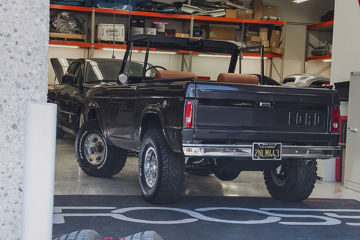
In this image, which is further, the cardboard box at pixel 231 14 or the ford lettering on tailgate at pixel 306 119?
the cardboard box at pixel 231 14

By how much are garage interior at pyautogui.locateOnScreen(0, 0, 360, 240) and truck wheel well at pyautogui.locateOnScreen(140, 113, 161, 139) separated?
0.78 m

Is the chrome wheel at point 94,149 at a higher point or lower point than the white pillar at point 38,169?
lower

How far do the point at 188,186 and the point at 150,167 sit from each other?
1385 mm

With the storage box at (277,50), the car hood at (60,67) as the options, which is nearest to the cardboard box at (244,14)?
the storage box at (277,50)

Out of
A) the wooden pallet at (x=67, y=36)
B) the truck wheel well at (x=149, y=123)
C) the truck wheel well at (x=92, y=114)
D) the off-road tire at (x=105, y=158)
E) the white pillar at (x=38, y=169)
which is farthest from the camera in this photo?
the wooden pallet at (x=67, y=36)

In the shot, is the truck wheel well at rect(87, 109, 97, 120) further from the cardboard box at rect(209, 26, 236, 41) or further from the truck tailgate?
the cardboard box at rect(209, 26, 236, 41)

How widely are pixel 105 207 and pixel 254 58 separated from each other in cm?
1323

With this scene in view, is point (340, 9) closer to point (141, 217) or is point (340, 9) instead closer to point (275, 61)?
point (141, 217)

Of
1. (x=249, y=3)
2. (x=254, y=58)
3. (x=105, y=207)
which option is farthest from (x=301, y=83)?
(x=105, y=207)

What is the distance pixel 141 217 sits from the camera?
536 centimetres

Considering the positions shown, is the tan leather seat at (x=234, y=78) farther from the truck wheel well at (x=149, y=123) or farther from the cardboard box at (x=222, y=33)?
the cardboard box at (x=222, y=33)

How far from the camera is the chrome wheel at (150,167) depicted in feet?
20.0

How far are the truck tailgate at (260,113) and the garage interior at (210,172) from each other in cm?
24

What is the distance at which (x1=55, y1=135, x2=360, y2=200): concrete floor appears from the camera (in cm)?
689
